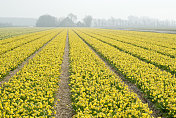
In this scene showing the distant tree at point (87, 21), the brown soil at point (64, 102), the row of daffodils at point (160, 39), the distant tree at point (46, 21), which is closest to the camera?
the brown soil at point (64, 102)

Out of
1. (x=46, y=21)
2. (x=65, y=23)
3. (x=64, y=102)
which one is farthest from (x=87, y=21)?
(x=64, y=102)

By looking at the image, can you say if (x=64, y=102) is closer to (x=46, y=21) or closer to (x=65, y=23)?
(x=65, y=23)

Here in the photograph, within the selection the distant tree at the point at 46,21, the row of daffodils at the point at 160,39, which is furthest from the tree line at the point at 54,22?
the row of daffodils at the point at 160,39

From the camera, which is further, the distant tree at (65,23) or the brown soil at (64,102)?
the distant tree at (65,23)

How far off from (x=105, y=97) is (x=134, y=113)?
4.31ft

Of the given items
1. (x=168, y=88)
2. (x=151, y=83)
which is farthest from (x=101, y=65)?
(x=168, y=88)

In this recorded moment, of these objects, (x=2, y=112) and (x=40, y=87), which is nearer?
(x=2, y=112)

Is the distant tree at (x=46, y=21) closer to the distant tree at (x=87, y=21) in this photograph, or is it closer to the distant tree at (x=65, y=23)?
the distant tree at (x=65, y=23)

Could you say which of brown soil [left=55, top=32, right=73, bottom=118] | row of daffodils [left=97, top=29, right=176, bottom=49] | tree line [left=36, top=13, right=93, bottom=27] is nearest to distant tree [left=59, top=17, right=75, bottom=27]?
tree line [left=36, top=13, right=93, bottom=27]

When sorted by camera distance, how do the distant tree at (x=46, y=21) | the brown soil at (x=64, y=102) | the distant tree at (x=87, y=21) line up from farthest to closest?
the distant tree at (x=87, y=21)
the distant tree at (x=46, y=21)
the brown soil at (x=64, y=102)

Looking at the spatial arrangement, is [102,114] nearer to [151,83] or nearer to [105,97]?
[105,97]

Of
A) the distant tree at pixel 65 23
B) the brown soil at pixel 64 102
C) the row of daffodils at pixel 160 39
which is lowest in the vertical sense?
the brown soil at pixel 64 102

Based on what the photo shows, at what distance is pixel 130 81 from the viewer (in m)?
8.98

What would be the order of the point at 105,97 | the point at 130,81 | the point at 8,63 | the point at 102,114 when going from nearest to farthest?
1. the point at 102,114
2. the point at 105,97
3. the point at 130,81
4. the point at 8,63
